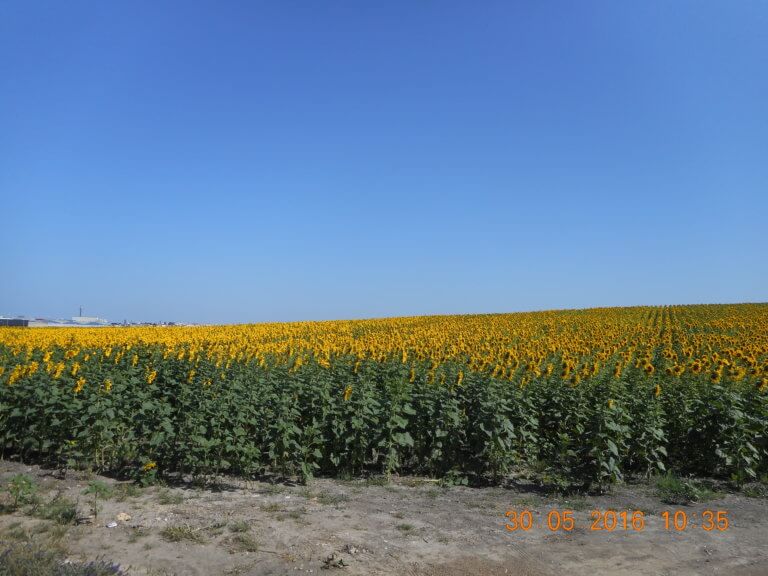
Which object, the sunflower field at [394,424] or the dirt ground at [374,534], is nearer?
the dirt ground at [374,534]

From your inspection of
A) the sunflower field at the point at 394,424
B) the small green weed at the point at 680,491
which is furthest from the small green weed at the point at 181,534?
the small green weed at the point at 680,491

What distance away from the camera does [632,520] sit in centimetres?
600

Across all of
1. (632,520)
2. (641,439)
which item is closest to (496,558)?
(632,520)

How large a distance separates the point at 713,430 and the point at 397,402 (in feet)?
14.9

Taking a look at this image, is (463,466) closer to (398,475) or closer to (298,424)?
(398,475)

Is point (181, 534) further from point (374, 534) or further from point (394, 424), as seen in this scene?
point (394, 424)
